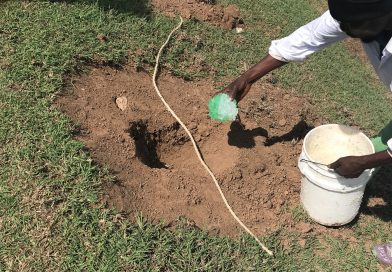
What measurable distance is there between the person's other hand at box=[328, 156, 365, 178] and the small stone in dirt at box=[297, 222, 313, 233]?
60cm

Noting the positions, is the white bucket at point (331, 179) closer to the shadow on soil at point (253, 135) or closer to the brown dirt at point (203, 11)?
the shadow on soil at point (253, 135)

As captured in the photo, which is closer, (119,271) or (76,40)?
(119,271)

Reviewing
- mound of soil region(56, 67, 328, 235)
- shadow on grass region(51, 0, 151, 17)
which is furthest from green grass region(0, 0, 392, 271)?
mound of soil region(56, 67, 328, 235)

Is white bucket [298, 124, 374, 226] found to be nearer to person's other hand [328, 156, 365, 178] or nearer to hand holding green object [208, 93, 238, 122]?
person's other hand [328, 156, 365, 178]

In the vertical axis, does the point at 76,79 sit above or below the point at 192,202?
above

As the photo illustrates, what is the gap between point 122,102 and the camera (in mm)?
3658

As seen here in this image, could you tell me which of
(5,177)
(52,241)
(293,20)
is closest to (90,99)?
(5,177)

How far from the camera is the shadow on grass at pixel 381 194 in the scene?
3.62 m

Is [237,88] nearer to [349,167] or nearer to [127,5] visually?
[349,167]

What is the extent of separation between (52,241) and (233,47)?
9.54 feet

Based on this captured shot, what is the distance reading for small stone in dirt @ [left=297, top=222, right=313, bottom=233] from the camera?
3.31 m

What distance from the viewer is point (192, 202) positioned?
10.4 ft

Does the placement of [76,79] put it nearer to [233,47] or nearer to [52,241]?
[52,241]

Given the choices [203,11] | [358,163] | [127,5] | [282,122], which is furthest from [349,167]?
[203,11]
